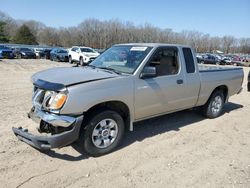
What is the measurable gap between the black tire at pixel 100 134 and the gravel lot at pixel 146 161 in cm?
15

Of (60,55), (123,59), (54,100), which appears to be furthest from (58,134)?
(60,55)

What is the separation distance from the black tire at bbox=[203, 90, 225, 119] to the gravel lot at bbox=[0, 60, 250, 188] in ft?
2.23

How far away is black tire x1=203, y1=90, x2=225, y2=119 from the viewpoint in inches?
255

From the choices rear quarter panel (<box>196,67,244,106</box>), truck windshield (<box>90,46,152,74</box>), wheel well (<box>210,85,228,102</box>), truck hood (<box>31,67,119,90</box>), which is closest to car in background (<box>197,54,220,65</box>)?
rear quarter panel (<box>196,67,244,106</box>)

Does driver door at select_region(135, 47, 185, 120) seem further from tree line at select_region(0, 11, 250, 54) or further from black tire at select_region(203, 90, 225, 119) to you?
tree line at select_region(0, 11, 250, 54)

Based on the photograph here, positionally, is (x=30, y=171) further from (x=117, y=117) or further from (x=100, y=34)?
(x=100, y=34)

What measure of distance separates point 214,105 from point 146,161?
3363mm

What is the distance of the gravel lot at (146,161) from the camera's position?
Answer: 3531 mm

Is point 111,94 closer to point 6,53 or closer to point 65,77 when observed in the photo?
point 65,77

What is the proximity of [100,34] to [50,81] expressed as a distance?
320ft

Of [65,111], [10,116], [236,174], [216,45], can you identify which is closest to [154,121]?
[236,174]

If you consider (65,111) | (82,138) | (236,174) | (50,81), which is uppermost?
(50,81)

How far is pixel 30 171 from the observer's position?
3.64 m

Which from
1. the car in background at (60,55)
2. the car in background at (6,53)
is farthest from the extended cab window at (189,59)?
the car in background at (6,53)
